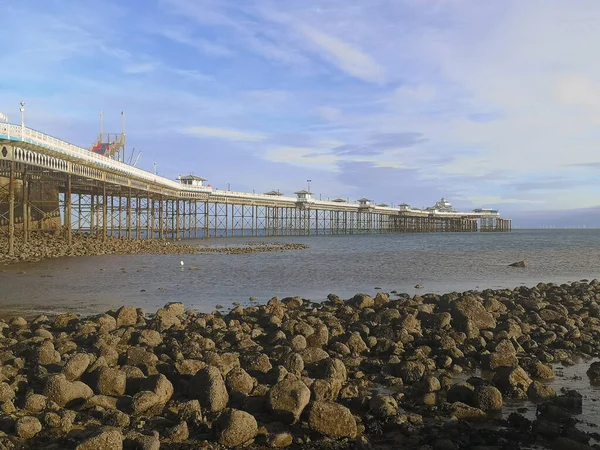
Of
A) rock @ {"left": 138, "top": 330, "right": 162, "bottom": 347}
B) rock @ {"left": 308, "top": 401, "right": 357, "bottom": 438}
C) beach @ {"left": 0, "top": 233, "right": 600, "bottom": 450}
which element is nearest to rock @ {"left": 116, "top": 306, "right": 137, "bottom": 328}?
beach @ {"left": 0, "top": 233, "right": 600, "bottom": 450}

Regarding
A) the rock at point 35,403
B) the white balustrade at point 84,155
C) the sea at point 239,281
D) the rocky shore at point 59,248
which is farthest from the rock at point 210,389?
the rocky shore at point 59,248

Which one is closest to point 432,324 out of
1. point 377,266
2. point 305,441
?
point 305,441

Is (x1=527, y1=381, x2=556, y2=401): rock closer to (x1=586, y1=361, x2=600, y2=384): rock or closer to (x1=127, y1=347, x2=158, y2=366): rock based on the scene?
(x1=586, y1=361, x2=600, y2=384): rock

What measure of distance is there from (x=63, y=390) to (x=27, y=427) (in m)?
0.99

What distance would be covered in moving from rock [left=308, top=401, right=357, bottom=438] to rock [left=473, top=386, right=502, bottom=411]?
229cm

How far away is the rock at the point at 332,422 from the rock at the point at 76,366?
4.06 metres

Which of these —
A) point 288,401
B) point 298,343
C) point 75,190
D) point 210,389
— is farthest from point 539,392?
point 75,190

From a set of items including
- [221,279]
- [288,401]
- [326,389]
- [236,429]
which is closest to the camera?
[236,429]

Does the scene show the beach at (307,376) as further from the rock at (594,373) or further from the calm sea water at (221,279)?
the calm sea water at (221,279)

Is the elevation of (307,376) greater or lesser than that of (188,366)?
lesser

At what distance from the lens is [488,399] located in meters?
8.41

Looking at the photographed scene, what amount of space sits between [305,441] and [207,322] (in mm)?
6836

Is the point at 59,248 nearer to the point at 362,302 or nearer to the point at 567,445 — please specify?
the point at 362,302

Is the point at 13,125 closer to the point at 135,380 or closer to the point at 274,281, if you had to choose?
the point at 274,281
